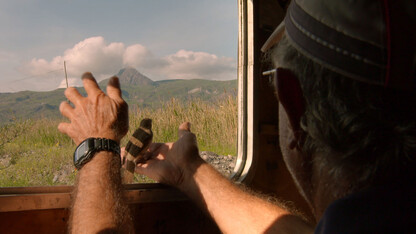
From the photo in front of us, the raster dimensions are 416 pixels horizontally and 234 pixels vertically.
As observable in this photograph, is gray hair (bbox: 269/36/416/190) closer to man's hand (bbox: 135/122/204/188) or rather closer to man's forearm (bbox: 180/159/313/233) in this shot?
man's forearm (bbox: 180/159/313/233)

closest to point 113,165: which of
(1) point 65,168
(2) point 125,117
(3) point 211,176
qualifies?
Result: (2) point 125,117

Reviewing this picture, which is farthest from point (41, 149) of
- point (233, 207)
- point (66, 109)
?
point (233, 207)

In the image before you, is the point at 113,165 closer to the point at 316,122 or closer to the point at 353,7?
the point at 316,122

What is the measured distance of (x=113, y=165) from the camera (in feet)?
4.67

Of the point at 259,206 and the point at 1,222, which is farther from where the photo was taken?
the point at 259,206

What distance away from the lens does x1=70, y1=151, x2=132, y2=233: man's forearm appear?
1.28 metres

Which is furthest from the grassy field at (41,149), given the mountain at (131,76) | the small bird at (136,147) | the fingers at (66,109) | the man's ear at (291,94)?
the man's ear at (291,94)

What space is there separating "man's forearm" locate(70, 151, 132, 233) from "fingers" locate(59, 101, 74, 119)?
22cm

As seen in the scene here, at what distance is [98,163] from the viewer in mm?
1392

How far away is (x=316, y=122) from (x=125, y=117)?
38.2 inches

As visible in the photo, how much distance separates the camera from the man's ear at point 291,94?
78 cm

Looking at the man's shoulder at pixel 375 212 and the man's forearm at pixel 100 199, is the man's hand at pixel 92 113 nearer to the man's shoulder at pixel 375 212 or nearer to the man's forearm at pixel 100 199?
the man's forearm at pixel 100 199

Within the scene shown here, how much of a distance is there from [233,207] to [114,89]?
0.88m

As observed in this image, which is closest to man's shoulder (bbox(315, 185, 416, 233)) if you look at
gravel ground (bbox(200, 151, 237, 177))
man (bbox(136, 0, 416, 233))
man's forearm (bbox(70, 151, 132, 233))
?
man (bbox(136, 0, 416, 233))
